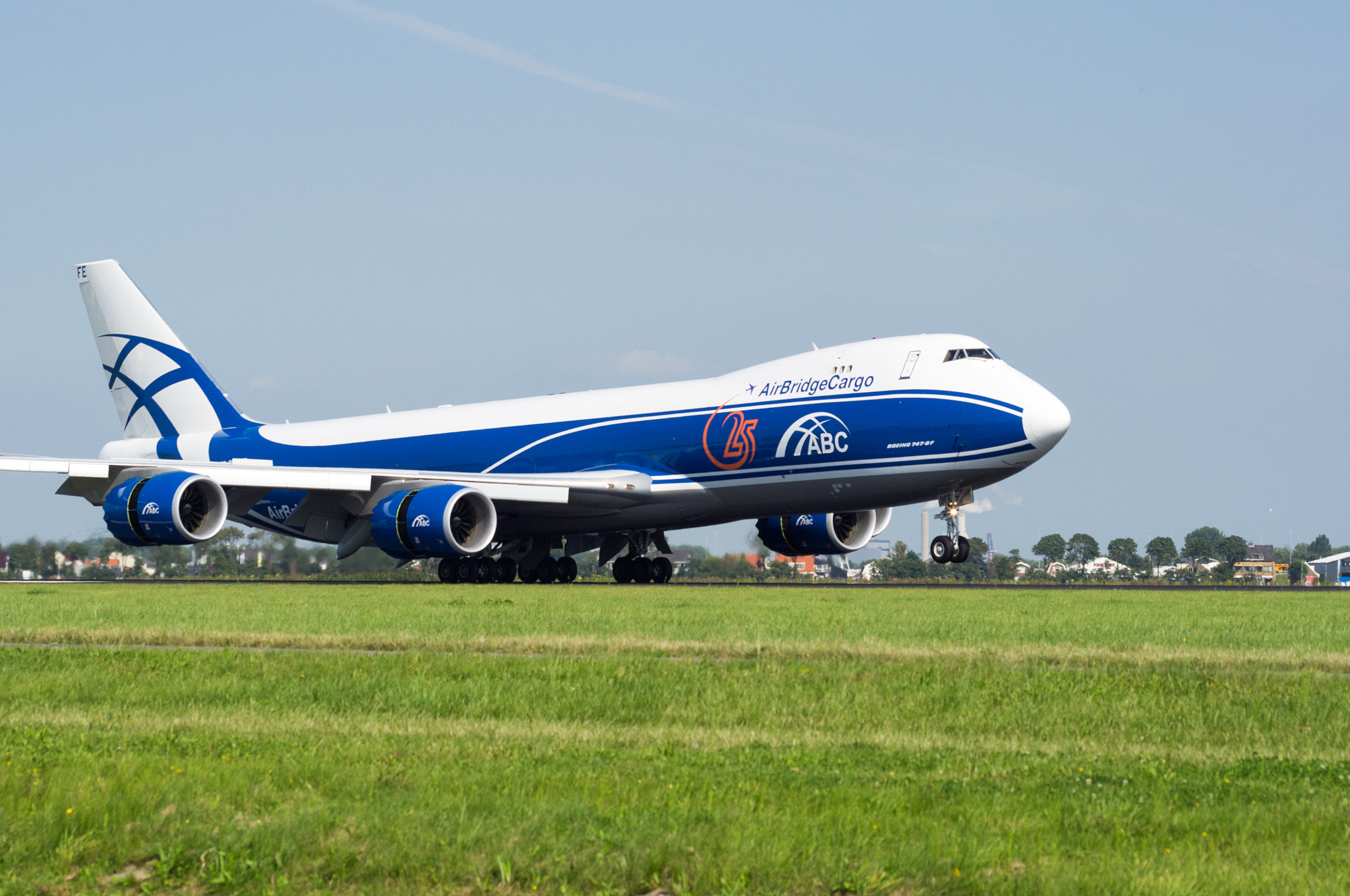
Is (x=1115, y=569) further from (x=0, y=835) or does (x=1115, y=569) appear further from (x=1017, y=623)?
(x=0, y=835)

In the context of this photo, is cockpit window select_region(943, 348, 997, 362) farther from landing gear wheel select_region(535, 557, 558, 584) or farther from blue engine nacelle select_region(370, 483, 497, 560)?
landing gear wheel select_region(535, 557, 558, 584)

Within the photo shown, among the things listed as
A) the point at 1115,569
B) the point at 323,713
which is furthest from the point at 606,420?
the point at 1115,569

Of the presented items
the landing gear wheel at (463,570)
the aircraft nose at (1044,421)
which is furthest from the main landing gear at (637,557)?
the aircraft nose at (1044,421)

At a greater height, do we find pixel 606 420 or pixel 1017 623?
pixel 606 420

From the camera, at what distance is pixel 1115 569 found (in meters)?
99.0

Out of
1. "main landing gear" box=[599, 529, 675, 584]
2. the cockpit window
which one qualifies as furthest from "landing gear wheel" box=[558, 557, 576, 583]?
the cockpit window

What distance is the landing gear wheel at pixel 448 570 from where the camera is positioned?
1705 inches

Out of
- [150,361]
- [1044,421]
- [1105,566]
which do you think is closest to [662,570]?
[1044,421]

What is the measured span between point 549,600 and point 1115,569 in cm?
7892

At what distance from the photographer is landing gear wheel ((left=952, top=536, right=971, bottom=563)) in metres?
34.7

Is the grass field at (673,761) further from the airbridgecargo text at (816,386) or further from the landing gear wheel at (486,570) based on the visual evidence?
the landing gear wheel at (486,570)

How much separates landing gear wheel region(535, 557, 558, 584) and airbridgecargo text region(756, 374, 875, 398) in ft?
34.7

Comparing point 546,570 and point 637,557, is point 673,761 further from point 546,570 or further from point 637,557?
point 546,570

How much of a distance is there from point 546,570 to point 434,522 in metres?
8.54
